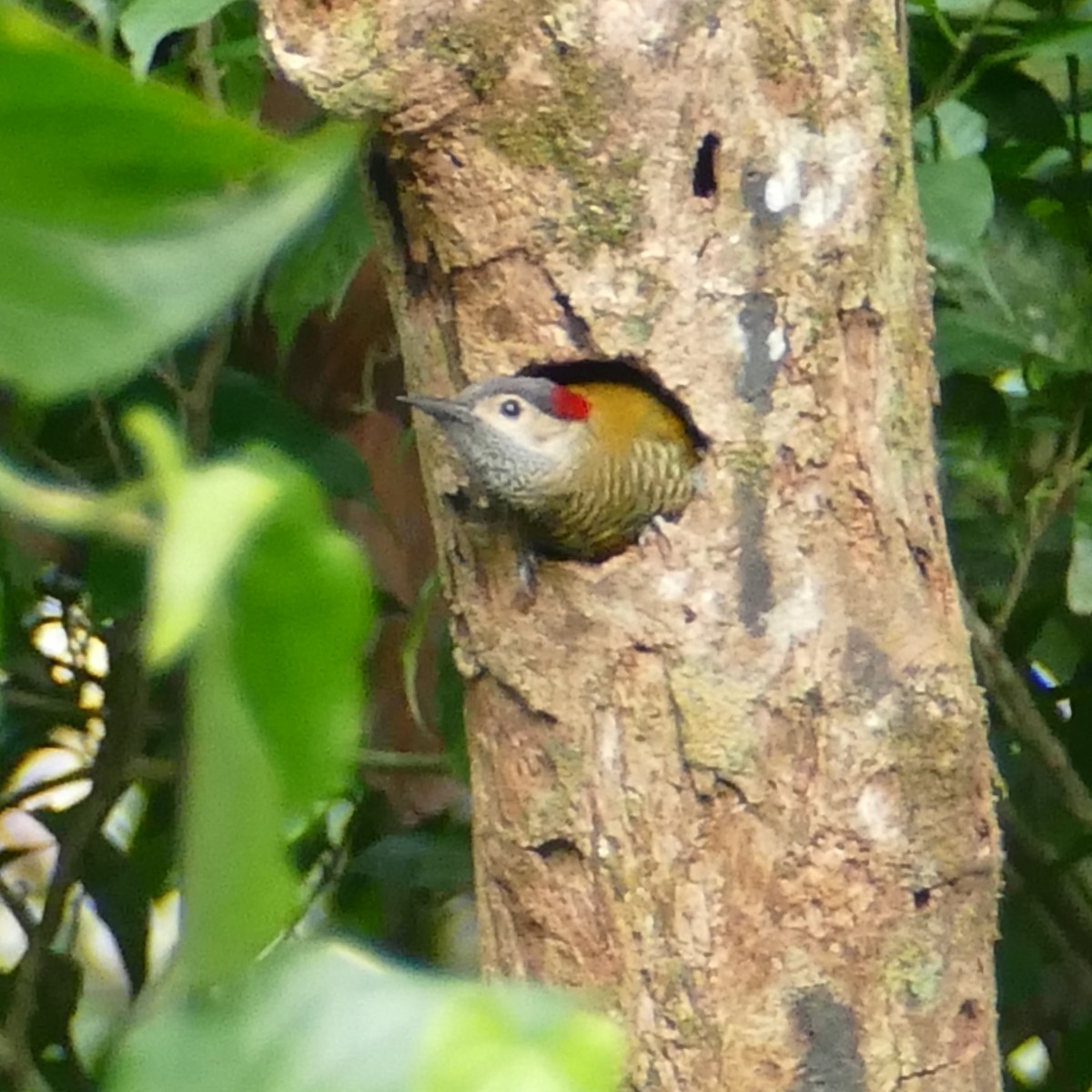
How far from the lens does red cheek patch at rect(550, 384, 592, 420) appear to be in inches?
42.4

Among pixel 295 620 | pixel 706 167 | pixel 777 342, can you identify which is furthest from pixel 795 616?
pixel 295 620

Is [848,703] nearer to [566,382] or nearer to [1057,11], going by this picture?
[566,382]

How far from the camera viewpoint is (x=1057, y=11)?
130cm

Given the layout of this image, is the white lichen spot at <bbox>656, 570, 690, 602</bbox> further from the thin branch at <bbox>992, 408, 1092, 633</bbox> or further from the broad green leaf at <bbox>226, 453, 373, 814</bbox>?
the broad green leaf at <bbox>226, 453, 373, 814</bbox>

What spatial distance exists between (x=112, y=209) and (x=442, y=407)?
813 millimetres

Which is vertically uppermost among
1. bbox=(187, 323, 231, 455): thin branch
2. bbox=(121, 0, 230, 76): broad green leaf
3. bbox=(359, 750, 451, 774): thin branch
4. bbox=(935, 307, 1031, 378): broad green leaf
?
bbox=(121, 0, 230, 76): broad green leaf

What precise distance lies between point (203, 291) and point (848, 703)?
84cm

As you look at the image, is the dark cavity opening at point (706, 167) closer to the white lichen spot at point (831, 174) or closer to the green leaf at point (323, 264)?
the white lichen spot at point (831, 174)

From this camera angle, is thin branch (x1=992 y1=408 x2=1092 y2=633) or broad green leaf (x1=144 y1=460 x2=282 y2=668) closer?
broad green leaf (x1=144 y1=460 x2=282 y2=668)

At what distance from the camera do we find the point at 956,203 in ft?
3.78

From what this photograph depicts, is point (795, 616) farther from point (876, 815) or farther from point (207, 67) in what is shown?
point (207, 67)

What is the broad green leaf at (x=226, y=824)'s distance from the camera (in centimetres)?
20

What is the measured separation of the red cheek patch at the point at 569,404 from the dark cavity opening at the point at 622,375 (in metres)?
0.02

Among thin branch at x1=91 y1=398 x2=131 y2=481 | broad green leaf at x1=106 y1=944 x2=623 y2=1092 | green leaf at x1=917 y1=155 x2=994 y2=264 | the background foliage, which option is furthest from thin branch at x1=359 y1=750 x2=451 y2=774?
broad green leaf at x1=106 y1=944 x2=623 y2=1092
